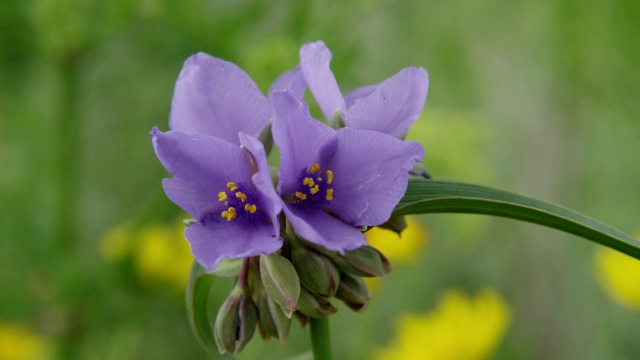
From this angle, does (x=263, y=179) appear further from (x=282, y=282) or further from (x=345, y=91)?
(x=345, y=91)

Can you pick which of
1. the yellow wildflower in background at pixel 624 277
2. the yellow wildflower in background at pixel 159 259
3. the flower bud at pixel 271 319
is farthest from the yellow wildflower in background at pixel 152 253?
the flower bud at pixel 271 319

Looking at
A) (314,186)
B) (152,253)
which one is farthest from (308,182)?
(152,253)

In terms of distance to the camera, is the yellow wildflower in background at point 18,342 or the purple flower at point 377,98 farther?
the yellow wildflower in background at point 18,342

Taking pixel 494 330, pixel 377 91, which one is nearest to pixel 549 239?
pixel 494 330

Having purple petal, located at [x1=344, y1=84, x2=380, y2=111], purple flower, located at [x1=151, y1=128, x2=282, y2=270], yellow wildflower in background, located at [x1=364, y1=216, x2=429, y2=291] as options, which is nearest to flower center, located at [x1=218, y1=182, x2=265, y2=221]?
purple flower, located at [x1=151, y1=128, x2=282, y2=270]

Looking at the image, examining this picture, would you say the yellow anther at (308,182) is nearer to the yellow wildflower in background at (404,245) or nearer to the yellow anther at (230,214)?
the yellow anther at (230,214)

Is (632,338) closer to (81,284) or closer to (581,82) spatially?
(581,82)
